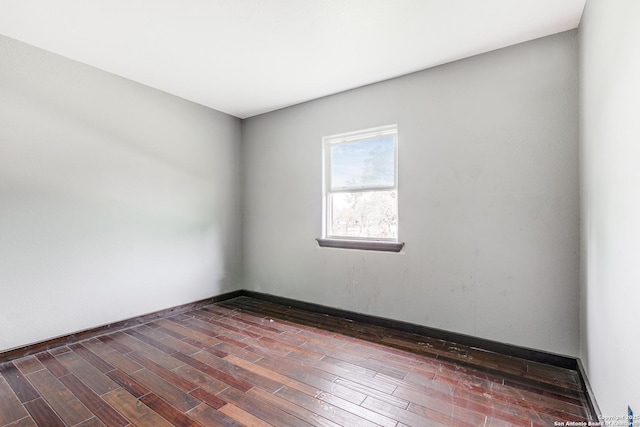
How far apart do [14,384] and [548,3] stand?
4467 mm

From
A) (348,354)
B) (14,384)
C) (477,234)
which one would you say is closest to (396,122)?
(477,234)

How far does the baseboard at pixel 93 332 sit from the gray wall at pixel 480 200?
1683mm

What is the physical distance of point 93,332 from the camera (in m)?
2.77

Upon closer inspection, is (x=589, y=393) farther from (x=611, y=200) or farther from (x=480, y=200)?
(x=480, y=200)

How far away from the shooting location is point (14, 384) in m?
1.99

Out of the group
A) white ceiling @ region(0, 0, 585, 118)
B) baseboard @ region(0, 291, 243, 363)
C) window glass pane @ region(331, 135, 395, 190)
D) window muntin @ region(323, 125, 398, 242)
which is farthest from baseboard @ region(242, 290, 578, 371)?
white ceiling @ region(0, 0, 585, 118)

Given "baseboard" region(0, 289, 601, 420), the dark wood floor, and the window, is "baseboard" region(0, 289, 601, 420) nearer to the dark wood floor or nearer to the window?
the dark wood floor

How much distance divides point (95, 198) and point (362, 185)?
2.73 meters

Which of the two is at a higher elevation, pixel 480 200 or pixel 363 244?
pixel 480 200

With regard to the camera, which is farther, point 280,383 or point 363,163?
point 363,163

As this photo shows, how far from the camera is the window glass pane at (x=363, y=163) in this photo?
3.11 m

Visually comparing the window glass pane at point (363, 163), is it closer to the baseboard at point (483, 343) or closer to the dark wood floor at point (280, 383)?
the baseboard at point (483, 343)

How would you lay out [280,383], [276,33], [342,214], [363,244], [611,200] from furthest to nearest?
1. [342,214]
2. [363,244]
3. [276,33]
4. [280,383]
5. [611,200]

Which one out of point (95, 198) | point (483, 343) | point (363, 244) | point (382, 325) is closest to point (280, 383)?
point (382, 325)
